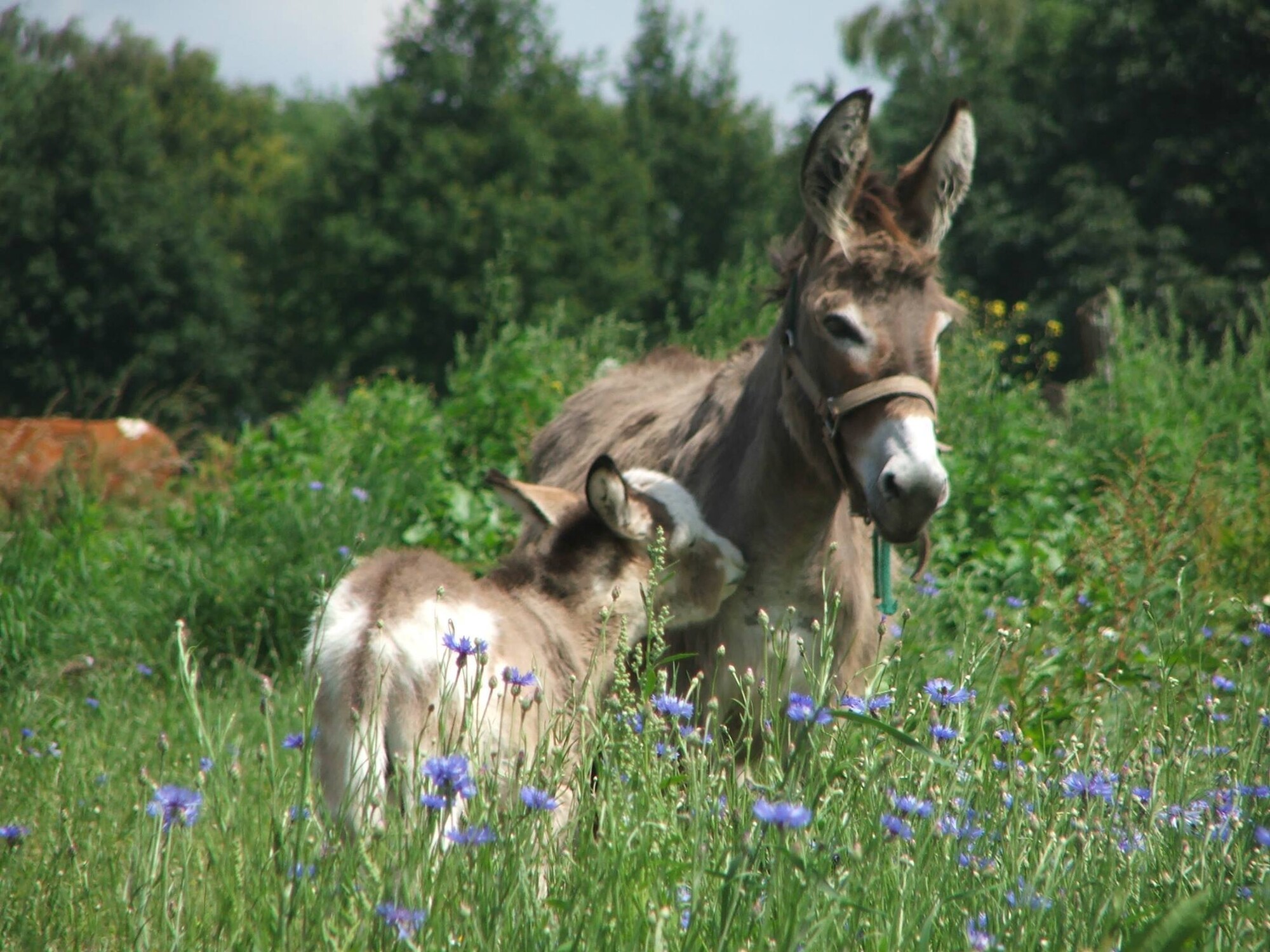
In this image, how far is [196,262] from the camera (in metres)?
29.1

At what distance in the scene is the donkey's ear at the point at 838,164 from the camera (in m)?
3.23

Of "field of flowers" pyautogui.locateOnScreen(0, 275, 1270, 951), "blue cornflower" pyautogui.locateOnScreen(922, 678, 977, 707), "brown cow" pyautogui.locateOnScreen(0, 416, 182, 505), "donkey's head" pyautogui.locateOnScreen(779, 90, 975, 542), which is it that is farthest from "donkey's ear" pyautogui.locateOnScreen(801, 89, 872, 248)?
"brown cow" pyautogui.locateOnScreen(0, 416, 182, 505)

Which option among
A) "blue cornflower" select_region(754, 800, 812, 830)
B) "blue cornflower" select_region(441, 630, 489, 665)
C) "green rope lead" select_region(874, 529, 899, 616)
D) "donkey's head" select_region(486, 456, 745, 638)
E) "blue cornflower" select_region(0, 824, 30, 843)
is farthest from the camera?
"green rope lead" select_region(874, 529, 899, 616)

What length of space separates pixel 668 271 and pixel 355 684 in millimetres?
39003

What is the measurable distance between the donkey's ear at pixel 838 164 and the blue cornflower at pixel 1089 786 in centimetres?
157

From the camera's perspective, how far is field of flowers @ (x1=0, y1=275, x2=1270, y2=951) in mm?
1775

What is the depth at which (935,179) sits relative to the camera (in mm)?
3350

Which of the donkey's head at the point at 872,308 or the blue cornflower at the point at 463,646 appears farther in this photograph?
the donkey's head at the point at 872,308

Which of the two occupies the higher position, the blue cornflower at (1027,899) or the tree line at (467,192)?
the tree line at (467,192)

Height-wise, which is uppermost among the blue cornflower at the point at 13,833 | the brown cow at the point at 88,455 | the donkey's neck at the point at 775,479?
the donkey's neck at the point at 775,479

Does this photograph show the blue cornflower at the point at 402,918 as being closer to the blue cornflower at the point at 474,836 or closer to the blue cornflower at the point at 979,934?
→ the blue cornflower at the point at 474,836

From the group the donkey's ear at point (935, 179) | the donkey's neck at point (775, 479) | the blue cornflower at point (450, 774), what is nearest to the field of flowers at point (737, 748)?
the blue cornflower at point (450, 774)

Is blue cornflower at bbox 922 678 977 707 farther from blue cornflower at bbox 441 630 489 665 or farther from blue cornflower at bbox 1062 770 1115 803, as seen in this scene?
blue cornflower at bbox 441 630 489 665

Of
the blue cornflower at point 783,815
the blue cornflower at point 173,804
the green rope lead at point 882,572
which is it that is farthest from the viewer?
the green rope lead at point 882,572
